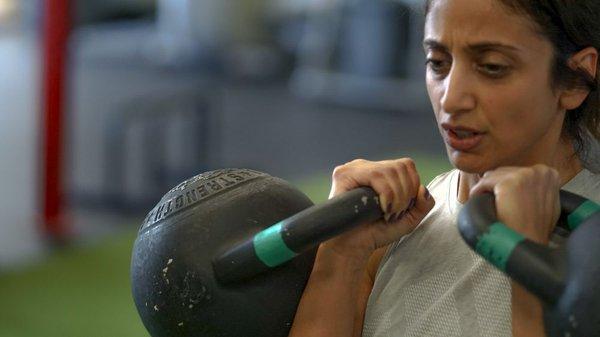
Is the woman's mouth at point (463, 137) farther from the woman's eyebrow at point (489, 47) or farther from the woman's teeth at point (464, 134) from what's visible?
the woman's eyebrow at point (489, 47)

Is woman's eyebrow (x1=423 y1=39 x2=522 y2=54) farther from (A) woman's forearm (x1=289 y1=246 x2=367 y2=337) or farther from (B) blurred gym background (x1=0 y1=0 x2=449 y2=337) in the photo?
(B) blurred gym background (x1=0 y1=0 x2=449 y2=337)

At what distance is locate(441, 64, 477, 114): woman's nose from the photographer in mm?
1317

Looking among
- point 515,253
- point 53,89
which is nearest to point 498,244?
point 515,253

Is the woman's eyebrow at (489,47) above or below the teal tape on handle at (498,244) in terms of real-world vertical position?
above

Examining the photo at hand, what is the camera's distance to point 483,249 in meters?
1.11

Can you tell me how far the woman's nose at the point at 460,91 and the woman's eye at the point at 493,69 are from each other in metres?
0.02

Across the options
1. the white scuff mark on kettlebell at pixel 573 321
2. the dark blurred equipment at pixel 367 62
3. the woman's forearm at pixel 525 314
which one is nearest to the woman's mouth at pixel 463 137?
the woman's forearm at pixel 525 314

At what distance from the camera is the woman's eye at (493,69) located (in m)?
1.31

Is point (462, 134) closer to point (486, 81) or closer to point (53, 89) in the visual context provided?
point (486, 81)

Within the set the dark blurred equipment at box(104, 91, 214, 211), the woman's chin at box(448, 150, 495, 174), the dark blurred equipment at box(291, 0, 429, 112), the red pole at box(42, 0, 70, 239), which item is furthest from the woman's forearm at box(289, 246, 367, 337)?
the dark blurred equipment at box(291, 0, 429, 112)

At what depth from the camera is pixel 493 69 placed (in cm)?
131

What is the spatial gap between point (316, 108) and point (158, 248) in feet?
19.0

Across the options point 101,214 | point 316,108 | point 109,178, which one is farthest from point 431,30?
point 316,108

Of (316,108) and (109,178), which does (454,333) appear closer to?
(109,178)
